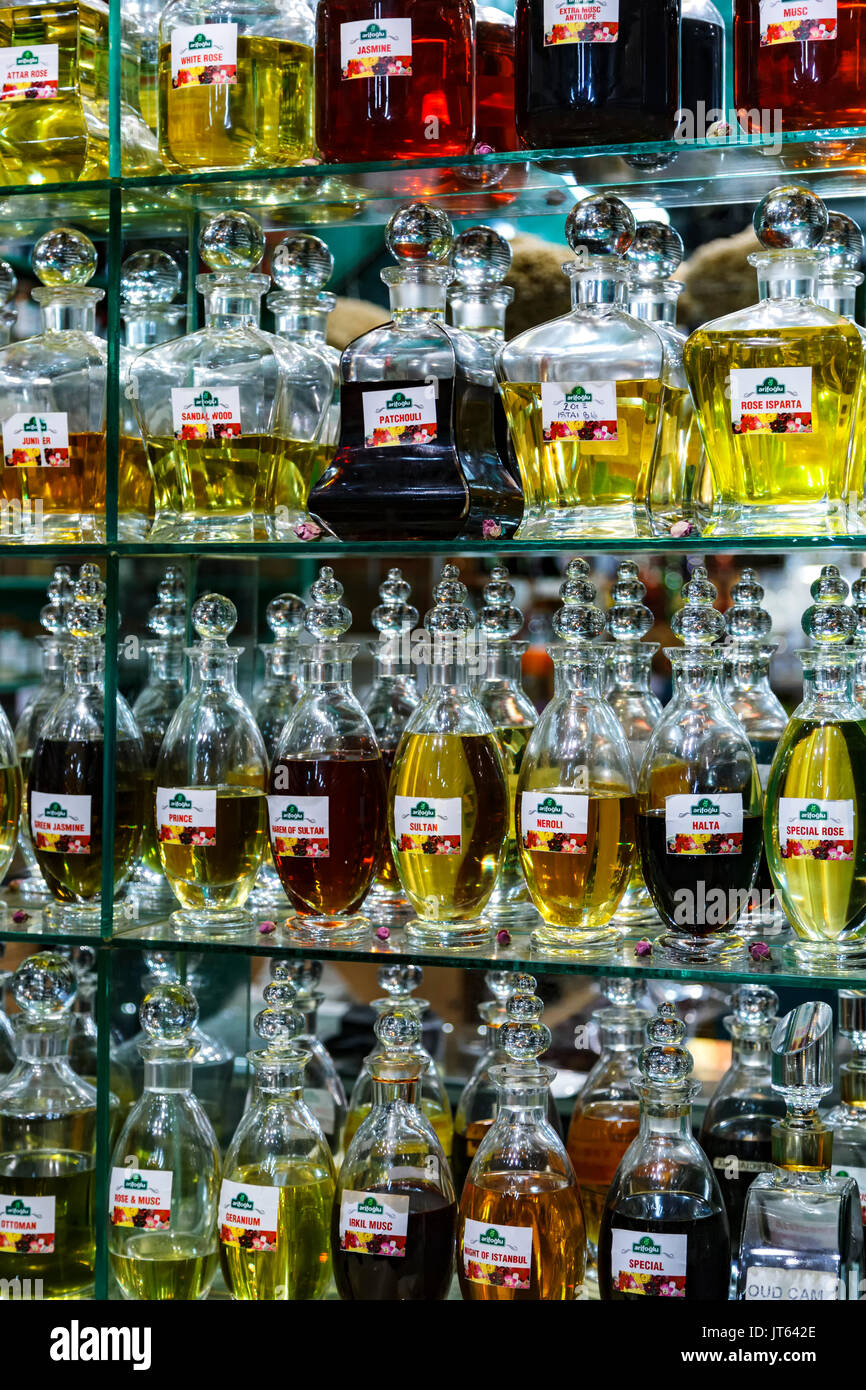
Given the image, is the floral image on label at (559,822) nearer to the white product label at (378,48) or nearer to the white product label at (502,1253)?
the white product label at (502,1253)

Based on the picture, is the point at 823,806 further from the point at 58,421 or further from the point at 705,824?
the point at 58,421

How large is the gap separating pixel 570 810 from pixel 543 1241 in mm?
457

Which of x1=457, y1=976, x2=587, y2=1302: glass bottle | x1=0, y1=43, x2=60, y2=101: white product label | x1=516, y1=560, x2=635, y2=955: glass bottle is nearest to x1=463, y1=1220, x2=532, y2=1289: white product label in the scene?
x1=457, y1=976, x2=587, y2=1302: glass bottle

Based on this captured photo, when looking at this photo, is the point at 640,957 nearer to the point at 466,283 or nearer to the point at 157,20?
the point at 466,283

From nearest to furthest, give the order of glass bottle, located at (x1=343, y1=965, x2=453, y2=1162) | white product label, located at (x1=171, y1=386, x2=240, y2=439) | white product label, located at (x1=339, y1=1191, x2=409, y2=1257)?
white product label, located at (x1=339, y1=1191, x2=409, y2=1257), white product label, located at (x1=171, y1=386, x2=240, y2=439), glass bottle, located at (x1=343, y1=965, x2=453, y2=1162)

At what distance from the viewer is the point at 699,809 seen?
5.30ft

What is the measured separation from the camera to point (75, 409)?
74.1 inches

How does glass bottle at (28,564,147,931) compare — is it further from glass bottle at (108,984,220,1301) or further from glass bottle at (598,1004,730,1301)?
glass bottle at (598,1004,730,1301)

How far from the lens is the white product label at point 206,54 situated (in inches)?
70.9

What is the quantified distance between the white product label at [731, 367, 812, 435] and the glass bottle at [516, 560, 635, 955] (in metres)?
0.25

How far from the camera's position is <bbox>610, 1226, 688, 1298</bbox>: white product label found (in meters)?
1.61

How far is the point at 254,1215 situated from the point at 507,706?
25.3 inches

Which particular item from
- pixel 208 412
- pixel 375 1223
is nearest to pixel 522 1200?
pixel 375 1223

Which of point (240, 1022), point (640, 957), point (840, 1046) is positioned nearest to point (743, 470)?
point (640, 957)
